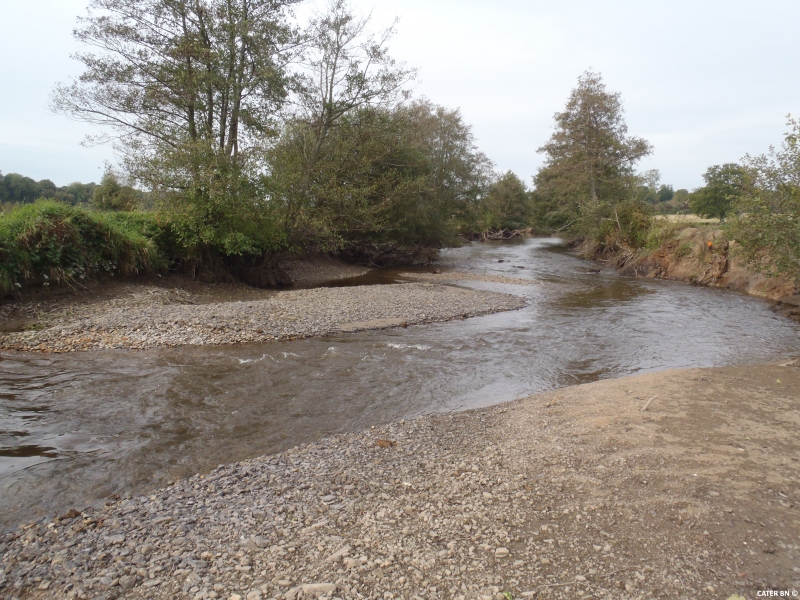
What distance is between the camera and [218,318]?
14703 mm

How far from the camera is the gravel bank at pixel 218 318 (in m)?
12.8

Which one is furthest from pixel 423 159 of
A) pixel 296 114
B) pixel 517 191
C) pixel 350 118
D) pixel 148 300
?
pixel 517 191

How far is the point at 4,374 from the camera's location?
1030 centimetres

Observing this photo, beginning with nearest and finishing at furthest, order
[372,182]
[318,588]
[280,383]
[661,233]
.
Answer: [318,588], [280,383], [372,182], [661,233]

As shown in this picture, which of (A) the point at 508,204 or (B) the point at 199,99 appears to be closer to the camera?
(B) the point at 199,99

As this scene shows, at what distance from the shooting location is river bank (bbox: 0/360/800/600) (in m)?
4.18

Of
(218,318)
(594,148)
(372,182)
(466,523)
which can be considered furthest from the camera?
(594,148)

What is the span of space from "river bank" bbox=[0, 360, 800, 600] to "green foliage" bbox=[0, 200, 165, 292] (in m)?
13.2

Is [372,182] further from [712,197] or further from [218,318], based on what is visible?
[712,197]

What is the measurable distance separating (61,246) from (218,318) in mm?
6723

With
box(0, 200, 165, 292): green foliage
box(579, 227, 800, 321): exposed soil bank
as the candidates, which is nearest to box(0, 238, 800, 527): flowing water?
box(579, 227, 800, 321): exposed soil bank

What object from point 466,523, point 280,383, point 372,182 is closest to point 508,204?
point 372,182

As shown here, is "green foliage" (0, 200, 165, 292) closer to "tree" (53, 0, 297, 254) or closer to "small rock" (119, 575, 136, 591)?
"tree" (53, 0, 297, 254)

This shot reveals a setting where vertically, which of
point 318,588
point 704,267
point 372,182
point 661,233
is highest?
point 372,182
